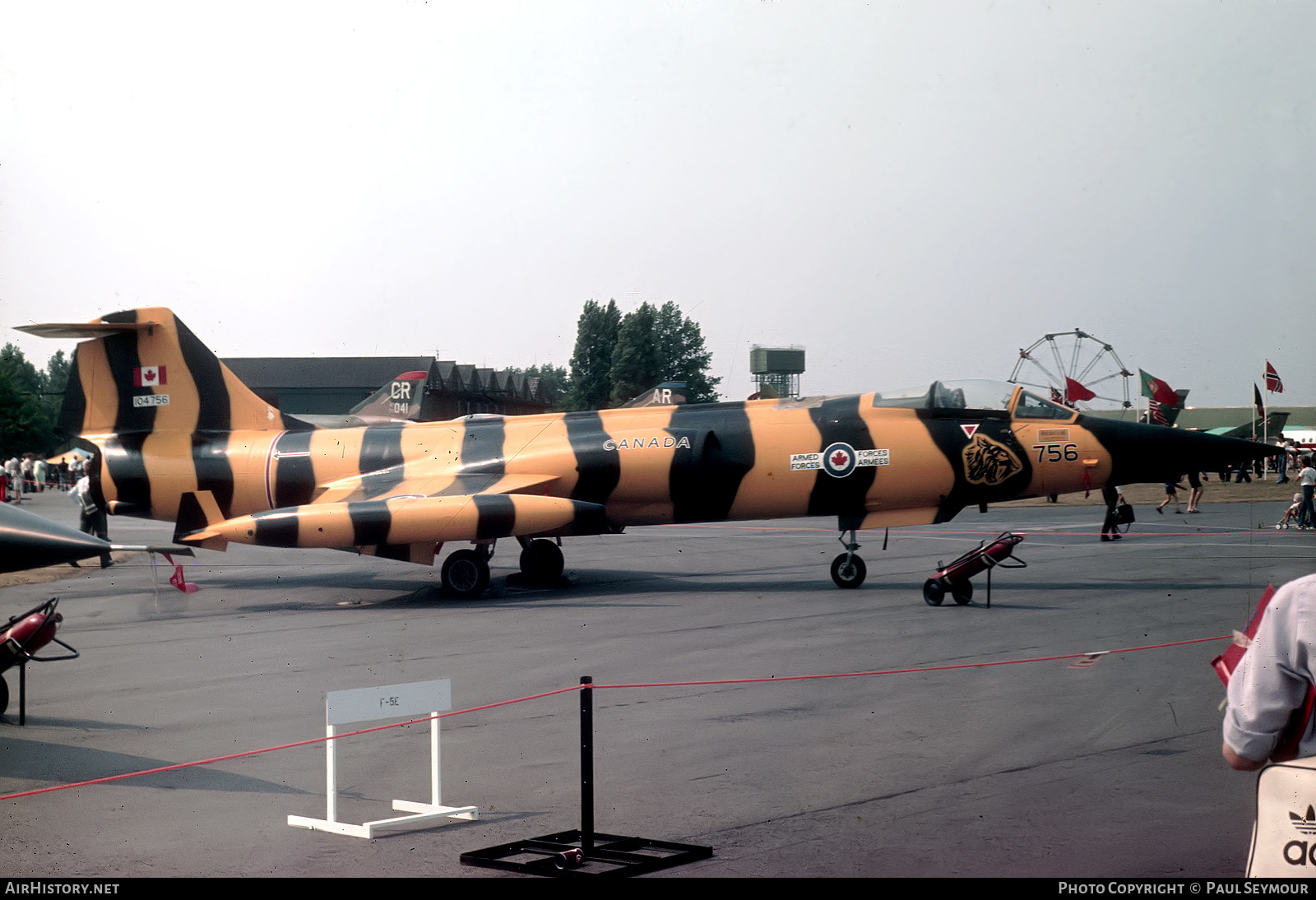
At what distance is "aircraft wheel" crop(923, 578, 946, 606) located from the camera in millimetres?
12562

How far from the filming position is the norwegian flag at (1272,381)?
26.2 feet

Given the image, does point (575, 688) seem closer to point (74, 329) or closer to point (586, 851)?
point (586, 851)

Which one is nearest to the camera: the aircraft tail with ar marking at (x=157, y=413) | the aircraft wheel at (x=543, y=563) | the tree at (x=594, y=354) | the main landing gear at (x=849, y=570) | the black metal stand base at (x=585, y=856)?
the black metal stand base at (x=585, y=856)

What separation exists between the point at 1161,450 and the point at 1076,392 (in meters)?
1.51

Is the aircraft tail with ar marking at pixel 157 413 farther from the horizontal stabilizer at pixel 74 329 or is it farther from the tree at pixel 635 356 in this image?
the tree at pixel 635 356

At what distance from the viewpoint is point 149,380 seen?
14367mm

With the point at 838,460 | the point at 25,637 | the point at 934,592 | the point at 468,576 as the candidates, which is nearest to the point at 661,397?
the point at 838,460

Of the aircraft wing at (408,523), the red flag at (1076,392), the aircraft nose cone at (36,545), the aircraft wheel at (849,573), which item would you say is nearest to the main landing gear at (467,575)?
the aircraft wing at (408,523)

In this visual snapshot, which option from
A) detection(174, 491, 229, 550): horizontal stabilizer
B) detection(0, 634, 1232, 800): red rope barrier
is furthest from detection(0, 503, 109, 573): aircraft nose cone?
detection(174, 491, 229, 550): horizontal stabilizer

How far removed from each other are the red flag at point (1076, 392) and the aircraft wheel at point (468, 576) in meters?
7.47

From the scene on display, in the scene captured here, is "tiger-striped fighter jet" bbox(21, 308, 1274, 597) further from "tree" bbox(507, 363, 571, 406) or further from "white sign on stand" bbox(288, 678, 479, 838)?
"white sign on stand" bbox(288, 678, 479, 838)

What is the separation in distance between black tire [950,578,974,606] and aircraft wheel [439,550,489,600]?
5873 mm
